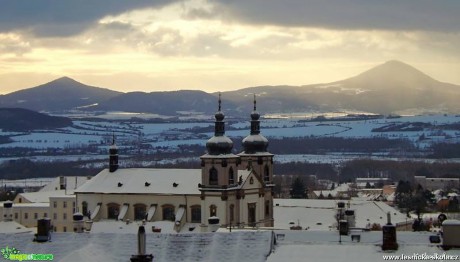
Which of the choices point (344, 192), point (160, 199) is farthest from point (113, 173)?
point (344, 192)

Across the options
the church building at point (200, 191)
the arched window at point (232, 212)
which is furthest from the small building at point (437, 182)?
the arched window at point (232, 212)

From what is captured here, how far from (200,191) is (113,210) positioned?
7.12 metres

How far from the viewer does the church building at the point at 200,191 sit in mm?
73562

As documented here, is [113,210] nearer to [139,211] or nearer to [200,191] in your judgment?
[139,211]

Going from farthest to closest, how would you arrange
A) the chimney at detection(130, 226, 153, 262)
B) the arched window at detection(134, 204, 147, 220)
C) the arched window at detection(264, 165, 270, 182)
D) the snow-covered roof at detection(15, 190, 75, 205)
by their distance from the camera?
the snow-covered roof at detection(15, 190, 75, 205)
the arched window at detection(264, 165, 270, 182)
the arched window at detection(134, 204, 147, 220)
the chimney at detection(130, 226, 153, 262)

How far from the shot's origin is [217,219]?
67812 millimetres

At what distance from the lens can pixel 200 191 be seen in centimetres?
7400

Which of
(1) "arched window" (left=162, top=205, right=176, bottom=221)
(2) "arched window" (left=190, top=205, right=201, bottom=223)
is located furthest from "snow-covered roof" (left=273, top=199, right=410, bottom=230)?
(1) "arched window" (left=162, top=205, right=176, bottom=221)

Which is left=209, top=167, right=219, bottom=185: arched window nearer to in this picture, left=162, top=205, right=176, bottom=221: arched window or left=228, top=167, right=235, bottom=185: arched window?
left=228, top=167, right=235, bottom=185: arched window

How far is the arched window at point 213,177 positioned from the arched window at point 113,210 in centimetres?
749

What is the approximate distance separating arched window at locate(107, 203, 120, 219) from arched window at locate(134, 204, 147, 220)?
137 centimetres

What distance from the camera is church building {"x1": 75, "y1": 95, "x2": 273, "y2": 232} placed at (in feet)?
241

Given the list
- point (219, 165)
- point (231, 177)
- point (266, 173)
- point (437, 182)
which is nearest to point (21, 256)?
point (219, 165)

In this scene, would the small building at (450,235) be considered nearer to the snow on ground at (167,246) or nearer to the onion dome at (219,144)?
the snow on ground at (167,246)
